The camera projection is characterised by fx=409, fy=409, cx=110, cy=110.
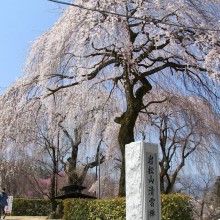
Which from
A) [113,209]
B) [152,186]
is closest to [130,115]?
[113,209]

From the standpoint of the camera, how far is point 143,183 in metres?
6.38

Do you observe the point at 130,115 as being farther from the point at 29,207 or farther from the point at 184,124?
the point at 29,207

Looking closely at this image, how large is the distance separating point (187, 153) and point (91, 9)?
9.72 metres

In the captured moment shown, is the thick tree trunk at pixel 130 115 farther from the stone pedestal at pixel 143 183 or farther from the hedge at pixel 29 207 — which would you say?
the hedge at pixel 29 207

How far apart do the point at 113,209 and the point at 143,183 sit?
16.0 ft

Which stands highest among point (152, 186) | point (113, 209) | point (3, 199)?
point (3, 199)

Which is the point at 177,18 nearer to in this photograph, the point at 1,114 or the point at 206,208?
the point at 1,114

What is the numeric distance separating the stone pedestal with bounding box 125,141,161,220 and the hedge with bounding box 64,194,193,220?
323cm

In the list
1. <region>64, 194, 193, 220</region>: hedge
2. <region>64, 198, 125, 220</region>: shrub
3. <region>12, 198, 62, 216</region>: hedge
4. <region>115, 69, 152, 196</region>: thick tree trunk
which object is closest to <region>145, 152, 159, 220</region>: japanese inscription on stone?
<region>64, 194, 193, 220</region>: hedge

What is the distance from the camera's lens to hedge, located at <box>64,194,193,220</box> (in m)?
9.60

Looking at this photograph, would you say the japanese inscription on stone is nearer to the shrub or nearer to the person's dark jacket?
the shrub

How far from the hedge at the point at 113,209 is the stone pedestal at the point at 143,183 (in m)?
3.23

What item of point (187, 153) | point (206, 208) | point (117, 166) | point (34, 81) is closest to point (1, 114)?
point (34, 81)

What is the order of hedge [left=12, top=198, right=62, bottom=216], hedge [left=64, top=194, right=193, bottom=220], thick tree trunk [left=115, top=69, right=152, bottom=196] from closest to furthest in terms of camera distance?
hedge [left=64, top=194, right=193, bottom=220]
thick tree trunk [left=115, top=69, right=152, bottom=196]
hedge [left=12, top=198, right=62, bottom=216]
